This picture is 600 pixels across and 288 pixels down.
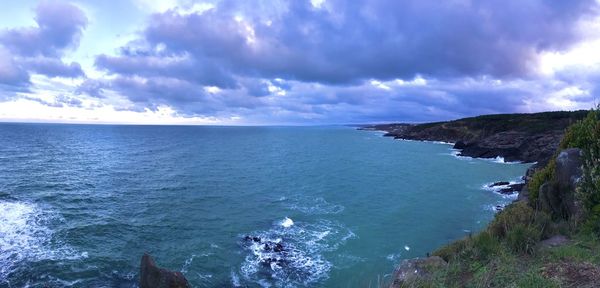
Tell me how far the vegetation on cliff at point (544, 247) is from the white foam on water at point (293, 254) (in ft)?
33.6

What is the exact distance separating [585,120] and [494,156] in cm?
7119

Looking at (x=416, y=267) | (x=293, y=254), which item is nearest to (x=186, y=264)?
(x=293, y=254)

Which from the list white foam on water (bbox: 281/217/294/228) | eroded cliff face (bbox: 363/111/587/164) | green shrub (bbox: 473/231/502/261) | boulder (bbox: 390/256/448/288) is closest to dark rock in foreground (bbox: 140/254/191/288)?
boulder (bbox: 390/256/448/288)

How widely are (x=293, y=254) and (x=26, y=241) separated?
1789 cm

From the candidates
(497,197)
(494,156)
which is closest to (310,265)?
(497,197)

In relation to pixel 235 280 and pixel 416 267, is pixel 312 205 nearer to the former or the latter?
pixel 235 280

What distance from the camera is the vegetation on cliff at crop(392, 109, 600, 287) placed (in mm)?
7457

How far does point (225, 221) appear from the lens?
1227 inches

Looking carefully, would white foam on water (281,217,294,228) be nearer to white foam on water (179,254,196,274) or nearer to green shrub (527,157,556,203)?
white foam on water (179,254,196,274)

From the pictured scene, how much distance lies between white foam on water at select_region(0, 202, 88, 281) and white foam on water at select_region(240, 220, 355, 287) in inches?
422

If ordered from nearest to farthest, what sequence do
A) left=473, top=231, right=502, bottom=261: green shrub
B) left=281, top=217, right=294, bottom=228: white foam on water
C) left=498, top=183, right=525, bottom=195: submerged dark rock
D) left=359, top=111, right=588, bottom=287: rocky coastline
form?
left=473, top=231, right=502, bottom=261: green shrub < left=359, top=111, right=588, bottom=287: rocky coastline < left=281, top=217, right=294, bottom=228: white foam on water < left=498, top=183, right=525, bottom=195: submerged dark rock

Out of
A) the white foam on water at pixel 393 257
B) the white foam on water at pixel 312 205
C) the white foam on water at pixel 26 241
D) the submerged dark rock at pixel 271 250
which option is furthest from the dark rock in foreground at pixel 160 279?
the white foam on water at pixel 312 205

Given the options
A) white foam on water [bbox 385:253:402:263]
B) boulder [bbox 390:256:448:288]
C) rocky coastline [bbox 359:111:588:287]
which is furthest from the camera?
white foam on water [bbox 385:253:402:263]

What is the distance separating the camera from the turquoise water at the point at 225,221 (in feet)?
71.0
